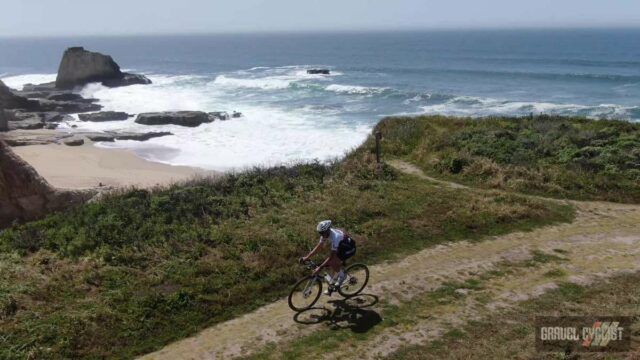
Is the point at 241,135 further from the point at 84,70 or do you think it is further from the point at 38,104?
the point at 84,70

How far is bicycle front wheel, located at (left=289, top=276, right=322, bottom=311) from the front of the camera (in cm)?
1190

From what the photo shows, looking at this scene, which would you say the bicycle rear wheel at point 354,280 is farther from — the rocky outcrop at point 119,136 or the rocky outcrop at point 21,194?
the rocky outcrop at point 119,136

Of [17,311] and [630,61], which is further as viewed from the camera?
[630,61]

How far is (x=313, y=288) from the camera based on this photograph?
12195 mm

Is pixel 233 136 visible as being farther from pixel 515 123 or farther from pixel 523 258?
pixel 523 258

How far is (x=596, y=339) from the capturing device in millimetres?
10141

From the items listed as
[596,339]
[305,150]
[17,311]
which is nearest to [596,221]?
[596,339]

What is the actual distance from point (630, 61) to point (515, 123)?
3593 inches

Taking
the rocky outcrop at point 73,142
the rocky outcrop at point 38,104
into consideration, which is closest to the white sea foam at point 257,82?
the rocky outcrop at point 38,104

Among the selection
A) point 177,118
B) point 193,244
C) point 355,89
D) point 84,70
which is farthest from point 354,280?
point 84,70

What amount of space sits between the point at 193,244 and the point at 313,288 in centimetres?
439

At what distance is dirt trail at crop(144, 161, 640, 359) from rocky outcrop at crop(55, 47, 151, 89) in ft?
246

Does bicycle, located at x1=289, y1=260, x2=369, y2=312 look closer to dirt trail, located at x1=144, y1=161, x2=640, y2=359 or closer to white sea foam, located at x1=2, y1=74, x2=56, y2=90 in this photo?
dirt trail, located at x1=144, y1=161, x2=640, y2=359

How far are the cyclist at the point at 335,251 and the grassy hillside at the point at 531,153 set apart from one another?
11.2 meters
